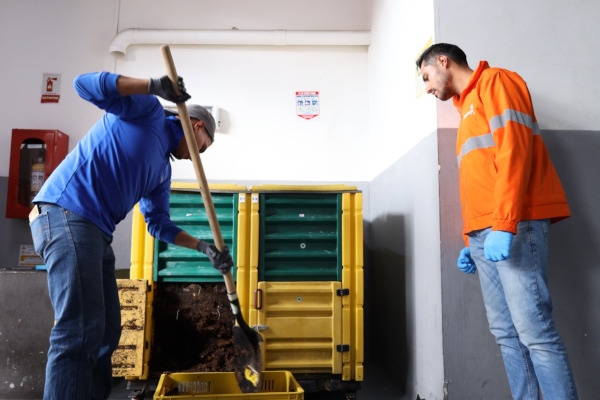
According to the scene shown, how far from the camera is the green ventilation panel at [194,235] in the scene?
Result: 3.32 metres

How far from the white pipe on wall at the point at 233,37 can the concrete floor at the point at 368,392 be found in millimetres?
3442

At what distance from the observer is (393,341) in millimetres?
3711

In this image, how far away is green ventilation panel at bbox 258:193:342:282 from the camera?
329 centimetres

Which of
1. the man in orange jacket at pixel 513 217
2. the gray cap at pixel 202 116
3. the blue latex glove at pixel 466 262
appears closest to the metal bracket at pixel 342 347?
the blue latex glove at pixel 466 262

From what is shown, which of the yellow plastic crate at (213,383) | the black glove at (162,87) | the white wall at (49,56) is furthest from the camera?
the white wall at (49,56)

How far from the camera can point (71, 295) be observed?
168 cm

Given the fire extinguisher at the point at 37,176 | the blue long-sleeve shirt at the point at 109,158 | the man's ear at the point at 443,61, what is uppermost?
the man's ear at the point at 443,61

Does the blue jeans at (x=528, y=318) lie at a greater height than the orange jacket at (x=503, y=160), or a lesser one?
lesser

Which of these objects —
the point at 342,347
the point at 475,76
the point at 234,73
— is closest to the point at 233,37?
the point at 234,73

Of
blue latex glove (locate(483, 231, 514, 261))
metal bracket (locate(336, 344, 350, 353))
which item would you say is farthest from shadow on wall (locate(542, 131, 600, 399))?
metal bracket (locate(336, 344, 350, 353))

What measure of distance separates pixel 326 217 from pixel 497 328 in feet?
4.92

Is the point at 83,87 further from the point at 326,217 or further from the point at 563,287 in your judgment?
the point at 563,287

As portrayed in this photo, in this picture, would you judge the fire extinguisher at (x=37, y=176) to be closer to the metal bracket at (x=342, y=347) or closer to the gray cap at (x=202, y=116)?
the gray cap at (x=202, y=116)

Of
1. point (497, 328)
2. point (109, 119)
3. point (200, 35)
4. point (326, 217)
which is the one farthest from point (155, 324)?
point (200, 35)
